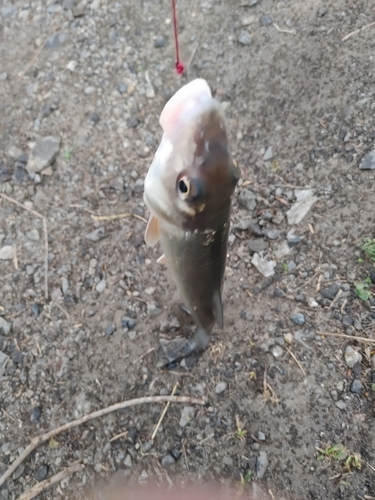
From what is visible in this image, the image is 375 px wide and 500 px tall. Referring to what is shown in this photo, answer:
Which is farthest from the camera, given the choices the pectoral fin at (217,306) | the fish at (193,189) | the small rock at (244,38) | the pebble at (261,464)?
the small rock at (244,38)

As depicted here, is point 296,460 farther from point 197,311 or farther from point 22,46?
point 22,46

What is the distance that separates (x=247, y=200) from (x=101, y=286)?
130cm

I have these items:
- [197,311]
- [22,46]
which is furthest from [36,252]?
[22,46]

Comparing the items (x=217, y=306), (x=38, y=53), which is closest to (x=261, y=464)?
(x=217, y=306)

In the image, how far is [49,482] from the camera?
8.80 ft

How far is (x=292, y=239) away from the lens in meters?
3.21

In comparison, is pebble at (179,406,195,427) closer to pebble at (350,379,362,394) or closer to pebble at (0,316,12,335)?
pebble at (350,379,362,394)

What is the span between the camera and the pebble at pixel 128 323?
3094 millimetres

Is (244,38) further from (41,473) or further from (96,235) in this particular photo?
(41,473)

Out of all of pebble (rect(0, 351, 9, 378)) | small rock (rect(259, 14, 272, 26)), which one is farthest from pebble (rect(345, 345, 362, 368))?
small rock (rect(259, 14, 272, 26))

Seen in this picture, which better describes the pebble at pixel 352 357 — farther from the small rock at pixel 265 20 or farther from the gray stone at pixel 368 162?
the small rock at pixel 265 20

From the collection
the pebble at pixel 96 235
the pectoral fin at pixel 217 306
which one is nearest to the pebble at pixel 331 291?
the pectoral fin at pixel 217 306

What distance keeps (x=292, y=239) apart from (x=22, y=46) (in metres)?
3.13

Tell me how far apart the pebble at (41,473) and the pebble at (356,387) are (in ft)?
6.51
